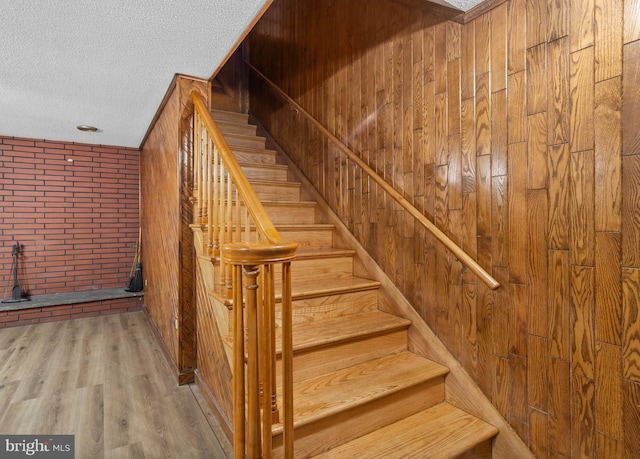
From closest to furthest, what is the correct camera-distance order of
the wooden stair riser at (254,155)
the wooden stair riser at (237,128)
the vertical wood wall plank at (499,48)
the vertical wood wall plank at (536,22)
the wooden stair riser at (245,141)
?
the vertical wood wall plank at (536,22) < the vertical wood wall plank at (499,48) < the wooden stair riser at (254,155) < the wooden stair riser at (245,141) < the wooden stair riser at (237,128)

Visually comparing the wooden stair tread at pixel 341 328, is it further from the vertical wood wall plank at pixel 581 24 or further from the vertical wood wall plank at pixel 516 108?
the vertical wood wall plank at pixel 581 24

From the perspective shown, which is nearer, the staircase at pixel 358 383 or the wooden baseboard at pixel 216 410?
the staircase at pixel 358 383

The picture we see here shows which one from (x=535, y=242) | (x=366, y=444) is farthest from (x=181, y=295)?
(x=535, y=242)

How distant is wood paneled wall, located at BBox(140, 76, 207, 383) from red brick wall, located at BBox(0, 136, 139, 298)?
66.0 inches

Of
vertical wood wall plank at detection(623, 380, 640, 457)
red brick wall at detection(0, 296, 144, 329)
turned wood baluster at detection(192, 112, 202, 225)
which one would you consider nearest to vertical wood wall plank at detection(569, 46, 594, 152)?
vertical wood wall plank at detection(623, 380, 640, 457)

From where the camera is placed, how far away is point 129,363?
2.75 m

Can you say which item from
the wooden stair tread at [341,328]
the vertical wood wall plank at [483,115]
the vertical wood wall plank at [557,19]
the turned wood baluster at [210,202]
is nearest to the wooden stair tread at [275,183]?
the turned wood baluster at [210,202]

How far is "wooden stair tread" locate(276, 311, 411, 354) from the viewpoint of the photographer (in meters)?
1.76

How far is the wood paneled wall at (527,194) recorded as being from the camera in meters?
1.23

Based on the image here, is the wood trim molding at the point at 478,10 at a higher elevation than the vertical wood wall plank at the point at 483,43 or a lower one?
higher

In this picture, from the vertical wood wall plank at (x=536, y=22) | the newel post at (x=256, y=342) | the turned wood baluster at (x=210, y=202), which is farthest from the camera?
the turned wood baluster at (x=210, y=202)

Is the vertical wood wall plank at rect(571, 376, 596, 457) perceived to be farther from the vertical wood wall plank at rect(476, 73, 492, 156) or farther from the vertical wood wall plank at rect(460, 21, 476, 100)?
the vertical wood wall plank at rect(460, 21, 476, 100)

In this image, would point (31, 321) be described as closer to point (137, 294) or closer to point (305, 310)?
point (137, 294)

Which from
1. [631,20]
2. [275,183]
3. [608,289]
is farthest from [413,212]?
[275,183]
